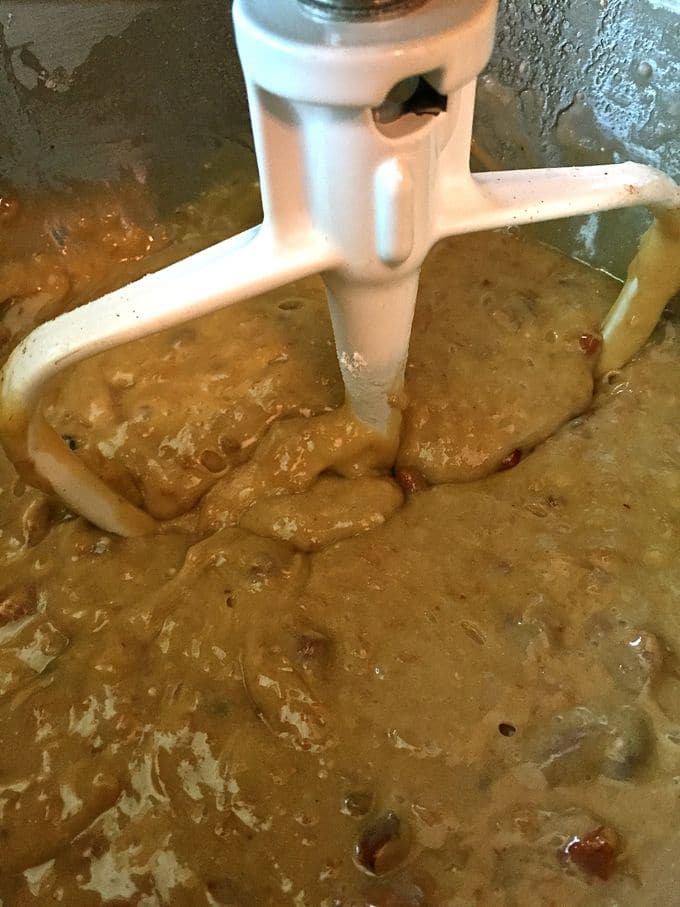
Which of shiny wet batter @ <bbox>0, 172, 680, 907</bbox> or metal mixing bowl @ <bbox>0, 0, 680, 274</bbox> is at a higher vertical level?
metal mixing bowl @ <bbox>0, 0, 680, 274</bbox>

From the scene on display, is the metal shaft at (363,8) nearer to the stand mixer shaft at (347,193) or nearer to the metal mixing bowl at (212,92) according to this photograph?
the stand mixer shaft at (347,193)

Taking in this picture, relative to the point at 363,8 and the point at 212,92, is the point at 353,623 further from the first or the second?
the point at 212,92

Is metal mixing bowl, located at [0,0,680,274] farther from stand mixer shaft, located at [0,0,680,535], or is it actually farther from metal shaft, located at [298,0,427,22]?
metal shaft, located at [298,0,427,22]

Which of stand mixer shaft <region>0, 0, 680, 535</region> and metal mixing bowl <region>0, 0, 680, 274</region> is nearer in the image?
stand mixer shaft <region>0, 0, 680, 535</region>

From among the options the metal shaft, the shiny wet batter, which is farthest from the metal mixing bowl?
the metal shaft

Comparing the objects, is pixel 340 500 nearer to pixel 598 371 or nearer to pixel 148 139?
pixel 598 371

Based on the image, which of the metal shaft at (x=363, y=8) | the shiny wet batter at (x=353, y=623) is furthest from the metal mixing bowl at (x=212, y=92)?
the metal shaft at (x=363, y=8)
